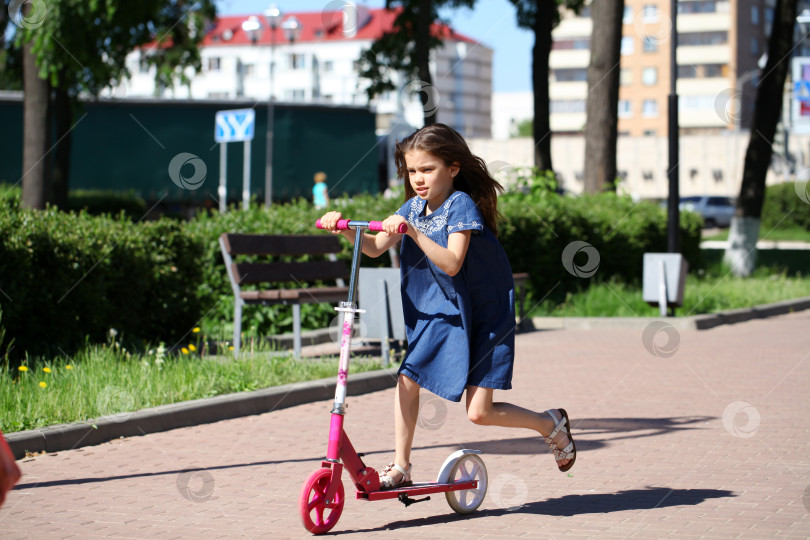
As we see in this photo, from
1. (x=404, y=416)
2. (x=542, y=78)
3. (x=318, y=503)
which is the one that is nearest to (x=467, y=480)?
(x=404, y=416)

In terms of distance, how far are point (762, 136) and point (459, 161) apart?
59.2ft

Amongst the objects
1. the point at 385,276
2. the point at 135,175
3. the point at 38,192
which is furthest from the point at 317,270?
the point at 135,175

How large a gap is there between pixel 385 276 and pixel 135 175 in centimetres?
3058

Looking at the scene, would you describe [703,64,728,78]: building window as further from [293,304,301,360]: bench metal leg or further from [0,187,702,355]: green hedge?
[293,304,301,360]: bench metal leg

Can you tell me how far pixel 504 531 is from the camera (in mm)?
4668

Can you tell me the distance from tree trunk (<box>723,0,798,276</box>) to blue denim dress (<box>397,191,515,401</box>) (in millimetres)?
17400

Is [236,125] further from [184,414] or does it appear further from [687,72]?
[687,72]

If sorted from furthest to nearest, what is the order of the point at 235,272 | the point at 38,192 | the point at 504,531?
the point at 38,192, the point at 235,272, the point at 504,531

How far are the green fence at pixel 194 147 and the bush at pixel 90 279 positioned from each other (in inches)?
1015

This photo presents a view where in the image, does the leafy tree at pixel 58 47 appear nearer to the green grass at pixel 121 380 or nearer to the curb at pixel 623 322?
the curb at pixel 623 322

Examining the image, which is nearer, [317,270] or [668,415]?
[668,415]

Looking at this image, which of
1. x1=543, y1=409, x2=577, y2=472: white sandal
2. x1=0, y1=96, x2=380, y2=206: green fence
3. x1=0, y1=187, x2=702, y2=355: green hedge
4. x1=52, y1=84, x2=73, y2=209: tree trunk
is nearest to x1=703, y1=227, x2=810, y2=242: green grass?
x1=0, y1=96, x2=380, y2=206: green fence

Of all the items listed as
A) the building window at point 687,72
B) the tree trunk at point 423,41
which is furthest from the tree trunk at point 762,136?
the building window at point 687,72

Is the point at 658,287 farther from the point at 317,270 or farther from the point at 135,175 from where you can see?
the point at 135,175
